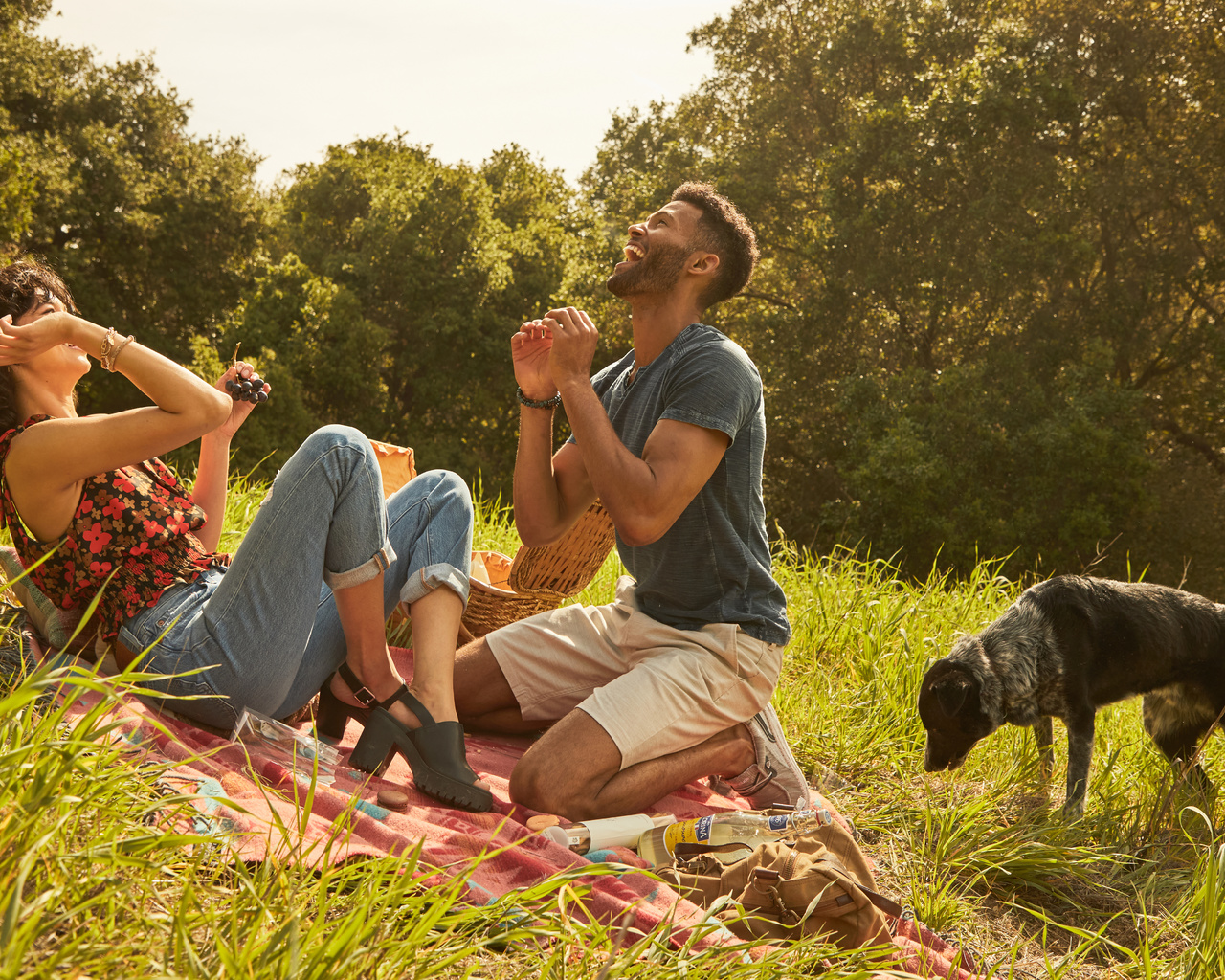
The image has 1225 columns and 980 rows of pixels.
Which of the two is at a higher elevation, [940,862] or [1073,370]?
[1073,370]

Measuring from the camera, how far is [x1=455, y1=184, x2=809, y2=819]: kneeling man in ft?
8.45

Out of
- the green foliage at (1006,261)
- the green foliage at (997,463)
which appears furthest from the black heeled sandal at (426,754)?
the green foliage at (1006,261)

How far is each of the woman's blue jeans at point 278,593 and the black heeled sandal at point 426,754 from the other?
0.88 feet

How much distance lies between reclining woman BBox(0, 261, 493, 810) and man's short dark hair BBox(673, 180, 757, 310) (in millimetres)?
1274

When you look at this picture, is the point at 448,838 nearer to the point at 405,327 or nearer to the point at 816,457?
the point at 816,457

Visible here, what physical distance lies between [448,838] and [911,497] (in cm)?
1117

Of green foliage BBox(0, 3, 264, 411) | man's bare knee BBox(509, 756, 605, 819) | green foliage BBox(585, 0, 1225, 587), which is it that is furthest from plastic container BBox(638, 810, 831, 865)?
green foliage BBox(0, 3, 264, 411)

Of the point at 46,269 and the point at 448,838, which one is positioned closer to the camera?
the point at 448,838

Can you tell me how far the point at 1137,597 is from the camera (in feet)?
11.8

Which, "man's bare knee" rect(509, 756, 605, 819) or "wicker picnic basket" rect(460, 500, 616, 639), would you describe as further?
"wicker picnic basket" rect(460, 500, 616, 639)

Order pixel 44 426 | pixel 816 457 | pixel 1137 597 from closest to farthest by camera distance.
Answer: pixel 44 426 → pixel 1137 597 → pixel 816 457

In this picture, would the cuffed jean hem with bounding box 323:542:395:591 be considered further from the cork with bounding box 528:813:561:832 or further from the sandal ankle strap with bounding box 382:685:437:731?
the cork with bounding box 528:813:561:832

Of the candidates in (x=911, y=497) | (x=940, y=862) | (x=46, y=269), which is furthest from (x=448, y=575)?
(x=911, y=497)

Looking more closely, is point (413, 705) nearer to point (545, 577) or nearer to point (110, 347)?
point (110, 347)
